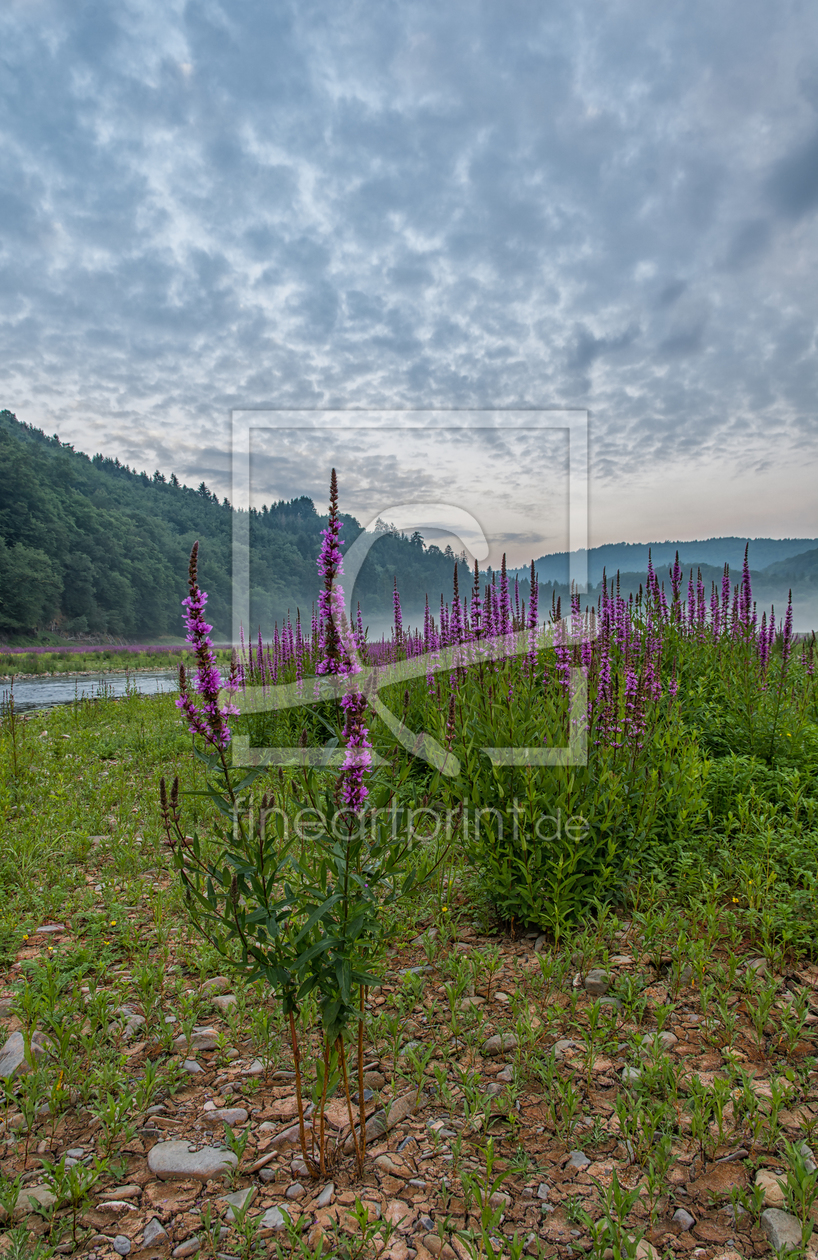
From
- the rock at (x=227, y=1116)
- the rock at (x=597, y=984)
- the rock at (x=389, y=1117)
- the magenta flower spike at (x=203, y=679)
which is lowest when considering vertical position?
the rock at (x=227, y=1116)

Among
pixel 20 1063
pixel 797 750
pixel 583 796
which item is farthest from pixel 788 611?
pixel 20 1063

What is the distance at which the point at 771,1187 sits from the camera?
2.16 metres

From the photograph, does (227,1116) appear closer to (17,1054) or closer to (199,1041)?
(199,1041)

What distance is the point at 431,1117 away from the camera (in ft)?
8.39

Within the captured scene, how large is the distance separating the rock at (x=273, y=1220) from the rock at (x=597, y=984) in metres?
1.94

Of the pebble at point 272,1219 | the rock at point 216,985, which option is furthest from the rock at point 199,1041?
the pebble at point 272,1219

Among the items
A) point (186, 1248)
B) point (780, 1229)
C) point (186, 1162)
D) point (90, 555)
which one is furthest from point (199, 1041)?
point (90, 555)

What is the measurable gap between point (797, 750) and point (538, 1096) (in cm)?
411

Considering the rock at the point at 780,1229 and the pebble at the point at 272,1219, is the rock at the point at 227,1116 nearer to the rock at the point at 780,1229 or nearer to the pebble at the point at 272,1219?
the pebble at the point at 272,1219

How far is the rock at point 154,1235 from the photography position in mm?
2020

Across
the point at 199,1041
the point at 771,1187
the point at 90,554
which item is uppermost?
the point at 90,554

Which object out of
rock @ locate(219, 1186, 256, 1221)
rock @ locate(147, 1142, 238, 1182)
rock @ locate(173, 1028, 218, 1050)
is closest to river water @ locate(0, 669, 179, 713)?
rock @ locate(173, 1028, 218, 1050)

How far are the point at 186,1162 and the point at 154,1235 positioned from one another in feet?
0.99

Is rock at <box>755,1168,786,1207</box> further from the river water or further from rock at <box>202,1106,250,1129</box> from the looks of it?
the river water
